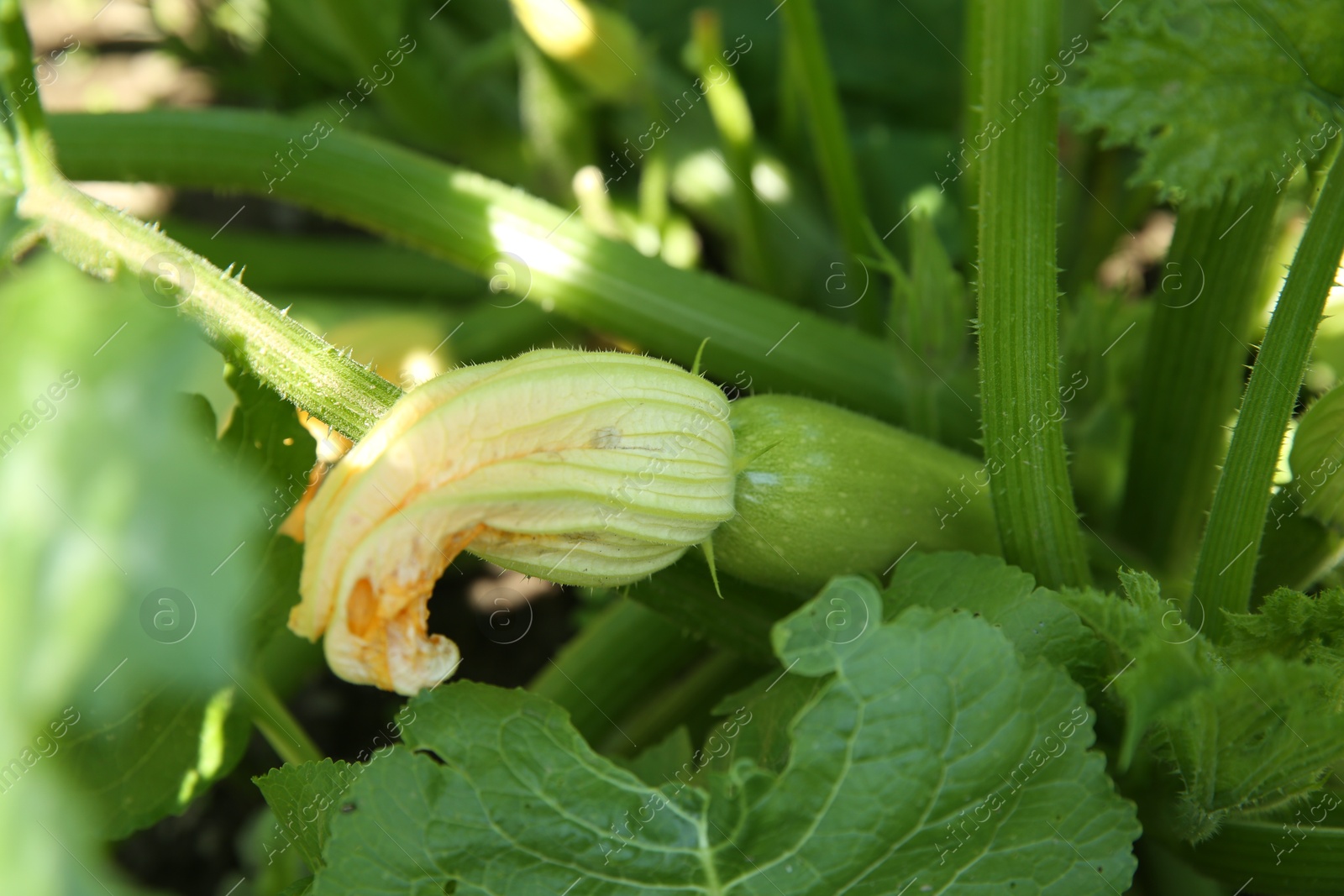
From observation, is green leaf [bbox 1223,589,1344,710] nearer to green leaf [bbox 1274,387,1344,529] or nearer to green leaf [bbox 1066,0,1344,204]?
green leaf [bbox 1274,387,1344,529]

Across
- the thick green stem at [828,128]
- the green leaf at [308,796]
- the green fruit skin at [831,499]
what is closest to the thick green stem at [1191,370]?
the green fruit skin at [831,499]

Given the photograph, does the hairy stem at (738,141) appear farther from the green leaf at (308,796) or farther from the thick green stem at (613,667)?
the green leaf at (308,796)

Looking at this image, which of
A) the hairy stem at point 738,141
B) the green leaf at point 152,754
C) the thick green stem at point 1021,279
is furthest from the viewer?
the hairy stem at point 738,141

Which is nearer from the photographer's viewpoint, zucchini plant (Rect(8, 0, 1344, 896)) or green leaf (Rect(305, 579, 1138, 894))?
zucchini plant (Rect(8, 0, 1344, 896))

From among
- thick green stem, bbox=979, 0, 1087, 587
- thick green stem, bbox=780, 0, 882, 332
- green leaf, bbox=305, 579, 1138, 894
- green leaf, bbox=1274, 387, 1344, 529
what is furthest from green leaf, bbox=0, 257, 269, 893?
thick green stem, bbox=780, 0, 882, 332

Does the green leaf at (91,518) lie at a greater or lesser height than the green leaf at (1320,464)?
greater

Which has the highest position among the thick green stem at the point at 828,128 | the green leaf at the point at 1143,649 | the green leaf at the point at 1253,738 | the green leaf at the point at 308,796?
the thick green stem at the point at 828,128
